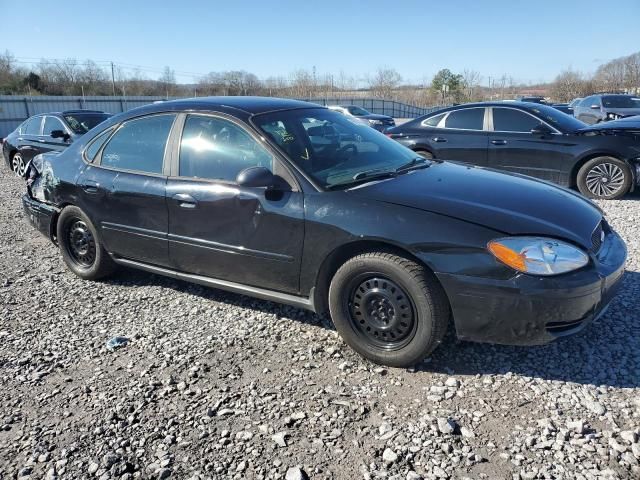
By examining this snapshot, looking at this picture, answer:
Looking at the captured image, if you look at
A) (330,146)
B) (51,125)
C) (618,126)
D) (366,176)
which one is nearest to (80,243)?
(330,146)

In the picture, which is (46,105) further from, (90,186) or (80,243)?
(90,186)

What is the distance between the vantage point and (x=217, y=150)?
376cm

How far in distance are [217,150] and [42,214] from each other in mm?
2394

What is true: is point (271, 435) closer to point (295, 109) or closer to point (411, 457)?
point (411, 457)

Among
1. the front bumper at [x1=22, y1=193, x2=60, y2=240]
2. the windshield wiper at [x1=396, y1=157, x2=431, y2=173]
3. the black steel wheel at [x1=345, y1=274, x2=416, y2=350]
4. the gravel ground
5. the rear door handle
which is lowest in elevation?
the gravel ground

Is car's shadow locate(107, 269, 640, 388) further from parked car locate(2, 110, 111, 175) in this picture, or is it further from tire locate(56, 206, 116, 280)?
parked car locate(2, 110, 111, 175)

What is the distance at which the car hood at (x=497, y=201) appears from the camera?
296 centimetres

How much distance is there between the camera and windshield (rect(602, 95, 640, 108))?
19.0 meters

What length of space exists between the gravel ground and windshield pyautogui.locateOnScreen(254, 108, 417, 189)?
1.16m

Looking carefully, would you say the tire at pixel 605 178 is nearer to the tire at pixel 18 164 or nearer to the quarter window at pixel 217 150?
the quarter window at pixel 217 150

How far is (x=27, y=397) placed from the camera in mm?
2998

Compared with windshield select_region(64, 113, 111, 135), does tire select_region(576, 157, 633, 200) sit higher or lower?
lower

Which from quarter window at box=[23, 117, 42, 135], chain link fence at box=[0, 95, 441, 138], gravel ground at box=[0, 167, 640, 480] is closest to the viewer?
gravel ground at box=[0, 167, 640, 480]

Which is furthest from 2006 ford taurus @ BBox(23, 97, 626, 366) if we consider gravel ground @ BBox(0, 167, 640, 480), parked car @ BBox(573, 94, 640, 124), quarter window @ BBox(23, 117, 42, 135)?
parked car @ BBox(573, 94, 640, 124)
